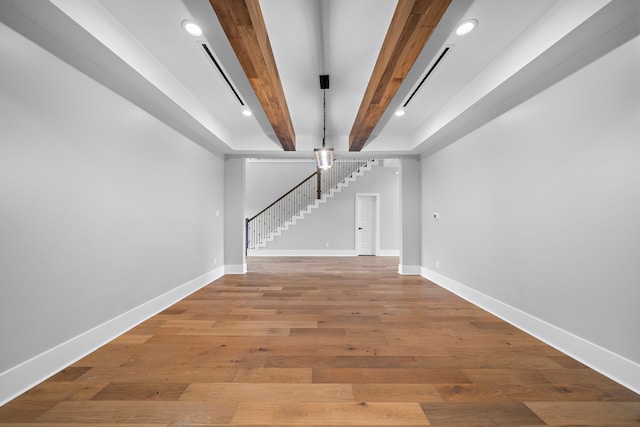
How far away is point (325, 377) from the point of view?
2018mm

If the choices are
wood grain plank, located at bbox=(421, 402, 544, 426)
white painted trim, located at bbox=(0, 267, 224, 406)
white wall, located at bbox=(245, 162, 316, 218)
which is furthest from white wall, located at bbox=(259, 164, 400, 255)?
wood grain plank, located at bbox=(421, 402, 544, 426)

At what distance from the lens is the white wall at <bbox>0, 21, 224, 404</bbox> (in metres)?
1.83

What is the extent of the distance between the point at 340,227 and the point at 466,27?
7075 mm

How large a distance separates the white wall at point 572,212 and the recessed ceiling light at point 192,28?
11.0 ft

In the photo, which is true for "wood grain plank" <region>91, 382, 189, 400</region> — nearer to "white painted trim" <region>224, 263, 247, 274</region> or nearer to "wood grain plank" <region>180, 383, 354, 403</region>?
"wood grain plank" <region>180, 383, 354, 403</region>

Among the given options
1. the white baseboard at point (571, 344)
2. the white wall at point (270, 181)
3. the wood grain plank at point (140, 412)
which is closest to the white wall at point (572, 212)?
the white baseboard at point (571, 344)

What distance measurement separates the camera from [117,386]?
1.92 metres

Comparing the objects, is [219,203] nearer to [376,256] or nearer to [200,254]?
[200,254]

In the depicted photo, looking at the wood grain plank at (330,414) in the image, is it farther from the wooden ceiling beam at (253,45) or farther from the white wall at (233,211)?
the white wall at (233,211)

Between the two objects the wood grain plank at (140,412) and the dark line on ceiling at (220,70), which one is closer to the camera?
the wood grain plank at (140,412)

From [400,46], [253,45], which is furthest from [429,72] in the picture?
[253,45]

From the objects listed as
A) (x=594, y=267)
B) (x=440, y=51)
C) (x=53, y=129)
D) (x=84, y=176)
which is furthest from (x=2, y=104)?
(x=594, y=267)

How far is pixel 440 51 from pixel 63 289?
13.3ft

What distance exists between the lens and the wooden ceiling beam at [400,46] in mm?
1847
